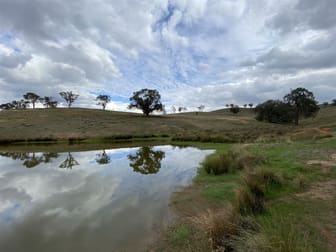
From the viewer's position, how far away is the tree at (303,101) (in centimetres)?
5644

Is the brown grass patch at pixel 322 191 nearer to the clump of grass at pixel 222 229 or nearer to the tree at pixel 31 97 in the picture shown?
the clump of grass at pixel 222 229

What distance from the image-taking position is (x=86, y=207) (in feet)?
24.1

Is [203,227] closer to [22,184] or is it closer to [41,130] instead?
[22,184]

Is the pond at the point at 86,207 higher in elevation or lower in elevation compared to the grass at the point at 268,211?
lower

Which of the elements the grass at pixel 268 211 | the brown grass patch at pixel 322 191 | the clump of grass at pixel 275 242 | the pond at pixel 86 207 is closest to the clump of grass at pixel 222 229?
the grass at pixel 268 211

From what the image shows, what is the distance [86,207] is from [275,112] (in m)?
68.2

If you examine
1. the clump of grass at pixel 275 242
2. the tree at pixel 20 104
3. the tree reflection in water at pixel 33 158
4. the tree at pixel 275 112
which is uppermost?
the tree at pixel 20 104

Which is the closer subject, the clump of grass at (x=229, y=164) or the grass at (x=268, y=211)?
the grass at (x=268, y=211)

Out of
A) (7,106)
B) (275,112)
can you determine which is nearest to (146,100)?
(275,112)

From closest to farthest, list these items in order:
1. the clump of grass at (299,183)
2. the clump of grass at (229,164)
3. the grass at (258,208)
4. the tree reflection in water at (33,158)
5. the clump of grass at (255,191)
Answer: the grass at (258,208)
the clump of grass at (255,191)
the clump of grass at (299,183)
the clump of grass at (229,164)
the tree reflection in water at (33,158)

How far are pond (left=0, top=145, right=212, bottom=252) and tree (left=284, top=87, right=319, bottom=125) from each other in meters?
54.6

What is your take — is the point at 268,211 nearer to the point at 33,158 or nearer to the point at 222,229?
the point at 222,229

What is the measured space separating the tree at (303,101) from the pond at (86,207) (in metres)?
54.6

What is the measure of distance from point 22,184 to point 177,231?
867 centimetres
